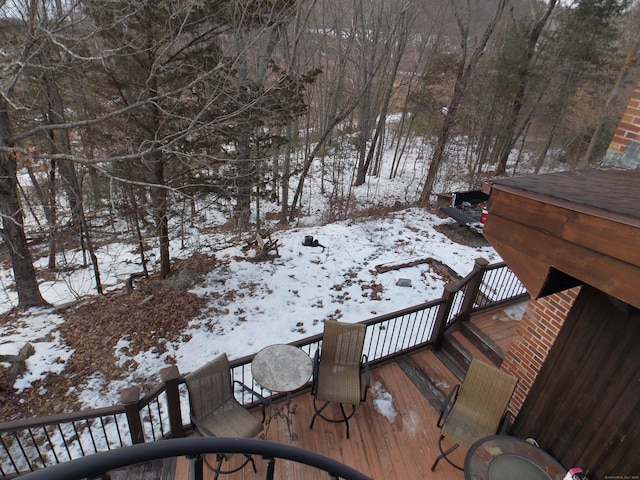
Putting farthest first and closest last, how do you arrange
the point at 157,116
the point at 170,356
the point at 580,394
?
the point at 157,116 → the point at 170,356 → the point at 580,394

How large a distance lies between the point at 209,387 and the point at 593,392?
3.62 meters

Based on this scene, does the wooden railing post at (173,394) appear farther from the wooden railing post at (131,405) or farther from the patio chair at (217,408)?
the wooden railing post at (131,405)

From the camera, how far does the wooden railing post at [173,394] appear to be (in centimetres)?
312

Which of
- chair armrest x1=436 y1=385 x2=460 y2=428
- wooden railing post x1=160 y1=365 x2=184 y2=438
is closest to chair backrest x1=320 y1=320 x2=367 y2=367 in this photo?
chair armrest x1=436 y1=385 x2=460 y2=428

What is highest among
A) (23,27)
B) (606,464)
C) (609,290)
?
(23,27)

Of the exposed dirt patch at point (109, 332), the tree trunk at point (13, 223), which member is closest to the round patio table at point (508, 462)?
the exposed dirt patch at point (109, 332)

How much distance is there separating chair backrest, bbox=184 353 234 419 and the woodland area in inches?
109

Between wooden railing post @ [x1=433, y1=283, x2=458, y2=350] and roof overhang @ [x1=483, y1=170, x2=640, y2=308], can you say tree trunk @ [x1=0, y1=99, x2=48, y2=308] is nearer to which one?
roof overhang @ [x1=483, y1=170, x2=640, y2=308]

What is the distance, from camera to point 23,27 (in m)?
4.88

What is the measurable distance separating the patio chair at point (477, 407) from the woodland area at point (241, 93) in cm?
481

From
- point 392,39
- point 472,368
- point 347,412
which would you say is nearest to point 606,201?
point 472,368

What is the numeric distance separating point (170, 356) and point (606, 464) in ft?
19.0

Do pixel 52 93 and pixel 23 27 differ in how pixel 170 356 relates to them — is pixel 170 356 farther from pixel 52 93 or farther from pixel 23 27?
pixel 52 93

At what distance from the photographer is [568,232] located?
1.73 metres
